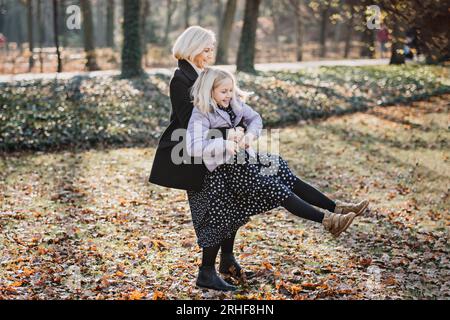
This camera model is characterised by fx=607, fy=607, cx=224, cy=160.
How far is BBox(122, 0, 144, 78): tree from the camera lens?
57.0 feet

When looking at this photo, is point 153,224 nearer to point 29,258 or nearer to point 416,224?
point 29,258

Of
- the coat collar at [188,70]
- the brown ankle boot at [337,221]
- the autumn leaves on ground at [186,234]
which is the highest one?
the coat collar at [188,70]

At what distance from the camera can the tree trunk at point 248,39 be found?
1997cm

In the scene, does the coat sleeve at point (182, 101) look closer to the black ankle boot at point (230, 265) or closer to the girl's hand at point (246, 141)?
the girl's hand at point (246, 141)

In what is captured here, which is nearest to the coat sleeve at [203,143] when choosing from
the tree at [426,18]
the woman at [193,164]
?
the woman at [193,164]

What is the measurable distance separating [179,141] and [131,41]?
1332 cm

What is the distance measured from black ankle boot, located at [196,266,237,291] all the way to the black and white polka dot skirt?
25 cm

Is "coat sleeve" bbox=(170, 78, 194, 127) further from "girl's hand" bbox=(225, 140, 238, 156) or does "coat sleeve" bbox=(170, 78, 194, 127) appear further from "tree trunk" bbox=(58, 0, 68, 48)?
"tree trunk" bbox=(58, 0, 68, 48)

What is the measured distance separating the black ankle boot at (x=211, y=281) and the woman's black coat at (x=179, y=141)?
75 cm

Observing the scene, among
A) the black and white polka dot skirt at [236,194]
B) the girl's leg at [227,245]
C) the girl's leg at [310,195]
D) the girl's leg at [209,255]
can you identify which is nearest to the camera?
the black and white polka dot skirt at [236,194]

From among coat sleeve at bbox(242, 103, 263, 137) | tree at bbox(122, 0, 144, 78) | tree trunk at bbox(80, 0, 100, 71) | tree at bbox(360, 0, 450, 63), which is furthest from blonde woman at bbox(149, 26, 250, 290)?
tree trunk at bbox(80, 0, 100, 71)

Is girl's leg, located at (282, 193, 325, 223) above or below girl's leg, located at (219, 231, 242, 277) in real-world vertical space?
above

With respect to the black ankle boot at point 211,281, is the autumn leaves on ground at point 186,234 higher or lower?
lower
